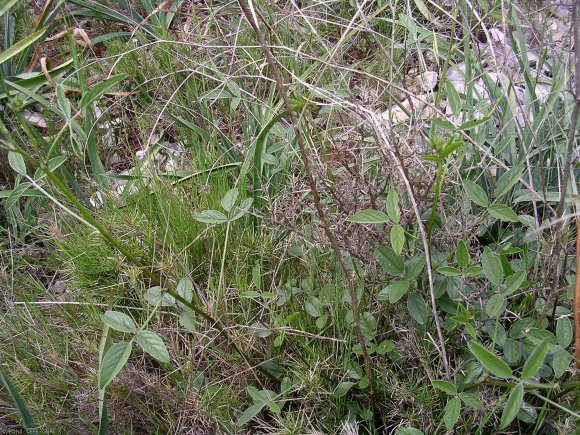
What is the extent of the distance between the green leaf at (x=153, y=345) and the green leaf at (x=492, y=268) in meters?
0.64

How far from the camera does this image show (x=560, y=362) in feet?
3.93

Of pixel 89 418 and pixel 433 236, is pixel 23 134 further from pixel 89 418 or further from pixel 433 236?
pixel 433 236

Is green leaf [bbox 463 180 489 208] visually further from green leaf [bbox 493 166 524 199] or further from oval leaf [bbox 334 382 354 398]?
oval leaf [bbox 334 382 354 398]

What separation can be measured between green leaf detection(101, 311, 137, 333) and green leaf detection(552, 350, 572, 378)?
78 cm

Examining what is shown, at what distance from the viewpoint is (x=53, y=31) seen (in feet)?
8.42

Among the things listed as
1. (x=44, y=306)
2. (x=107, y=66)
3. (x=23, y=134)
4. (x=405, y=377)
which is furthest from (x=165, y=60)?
(x=405, y=377)

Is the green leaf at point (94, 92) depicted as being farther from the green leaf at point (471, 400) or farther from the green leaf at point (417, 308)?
the green leaf at point (471, 400)

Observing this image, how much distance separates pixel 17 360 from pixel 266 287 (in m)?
0.64

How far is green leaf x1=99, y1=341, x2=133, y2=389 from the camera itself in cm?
110

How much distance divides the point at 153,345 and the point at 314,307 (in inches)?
18.9

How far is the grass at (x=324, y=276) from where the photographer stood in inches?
52.1

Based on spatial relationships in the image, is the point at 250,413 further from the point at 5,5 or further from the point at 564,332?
the point at 5,5

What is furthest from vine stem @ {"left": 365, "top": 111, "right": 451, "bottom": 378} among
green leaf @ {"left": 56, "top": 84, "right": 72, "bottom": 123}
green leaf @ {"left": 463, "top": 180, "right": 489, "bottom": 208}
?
green leaf @ {"left": 56, "top": 84, "right": 72, "bottom": 123}

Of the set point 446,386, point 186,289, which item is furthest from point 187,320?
point 446,386
